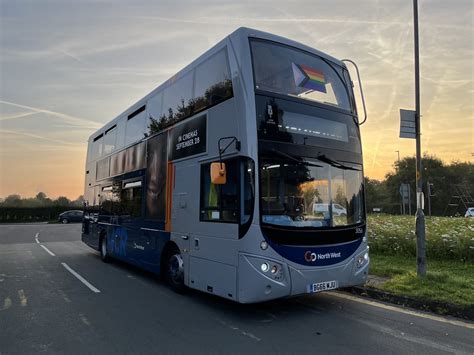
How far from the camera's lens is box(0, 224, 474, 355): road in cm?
500

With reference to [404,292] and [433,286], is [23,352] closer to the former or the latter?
[404,292]

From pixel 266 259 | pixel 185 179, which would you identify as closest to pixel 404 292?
pixel 266 259

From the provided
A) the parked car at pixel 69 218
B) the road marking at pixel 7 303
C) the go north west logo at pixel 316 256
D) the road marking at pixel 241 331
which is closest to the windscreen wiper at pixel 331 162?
the go north west logo at pixel 316 256

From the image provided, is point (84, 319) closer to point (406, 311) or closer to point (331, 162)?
point (331, 162)

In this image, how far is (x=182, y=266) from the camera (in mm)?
7508

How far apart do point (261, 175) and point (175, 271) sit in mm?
3120

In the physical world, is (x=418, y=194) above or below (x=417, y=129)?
below

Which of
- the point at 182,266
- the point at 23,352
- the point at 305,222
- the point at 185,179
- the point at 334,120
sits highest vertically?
the point at 334,120

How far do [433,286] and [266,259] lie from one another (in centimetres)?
384

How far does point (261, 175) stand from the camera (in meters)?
5.85

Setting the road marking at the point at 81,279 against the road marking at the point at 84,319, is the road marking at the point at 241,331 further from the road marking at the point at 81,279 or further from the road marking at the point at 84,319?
the road marking at the point at 81,279

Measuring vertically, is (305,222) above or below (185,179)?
below

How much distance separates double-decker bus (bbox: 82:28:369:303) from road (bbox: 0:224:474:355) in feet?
1.57

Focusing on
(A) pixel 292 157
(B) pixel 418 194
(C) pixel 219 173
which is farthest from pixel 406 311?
(C) pixel 219 173
